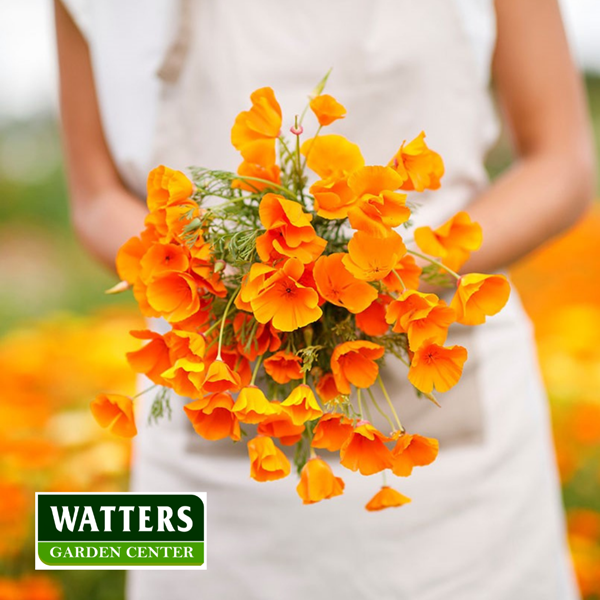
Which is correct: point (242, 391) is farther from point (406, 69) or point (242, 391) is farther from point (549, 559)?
point (549, 559)

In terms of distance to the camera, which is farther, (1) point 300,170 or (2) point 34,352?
(2) point 34,352

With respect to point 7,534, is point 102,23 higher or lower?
higher

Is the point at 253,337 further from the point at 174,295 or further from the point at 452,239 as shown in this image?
the point at 452,239

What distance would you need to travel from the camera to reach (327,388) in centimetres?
70

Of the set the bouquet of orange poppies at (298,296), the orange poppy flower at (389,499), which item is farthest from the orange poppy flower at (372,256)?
the orange poppy flower at (389,499)

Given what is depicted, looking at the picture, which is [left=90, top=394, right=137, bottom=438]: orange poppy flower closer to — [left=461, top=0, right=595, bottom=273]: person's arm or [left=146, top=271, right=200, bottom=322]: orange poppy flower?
[left=146, top=271, right=200, bottom=322]: orange poppy flower

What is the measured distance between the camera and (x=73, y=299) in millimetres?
3678

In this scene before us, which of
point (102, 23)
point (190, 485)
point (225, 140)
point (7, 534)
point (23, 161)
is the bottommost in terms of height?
point (190, 485)

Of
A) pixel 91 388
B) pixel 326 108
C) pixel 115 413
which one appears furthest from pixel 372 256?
pixel 91 388

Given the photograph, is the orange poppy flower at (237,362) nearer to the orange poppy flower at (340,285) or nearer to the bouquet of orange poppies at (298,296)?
the bouquet of orange poppies at (298,296)

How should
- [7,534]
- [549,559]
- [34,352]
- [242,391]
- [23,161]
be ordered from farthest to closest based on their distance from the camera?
[23,161], [34,352], [7,534], [549,559], [242,391]

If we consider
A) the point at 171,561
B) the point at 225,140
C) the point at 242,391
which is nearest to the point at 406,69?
the point at 225,140

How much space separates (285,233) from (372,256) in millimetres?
70

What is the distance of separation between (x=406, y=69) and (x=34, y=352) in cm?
182
